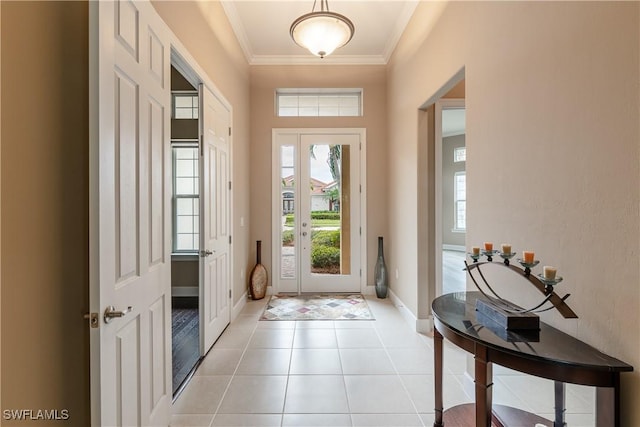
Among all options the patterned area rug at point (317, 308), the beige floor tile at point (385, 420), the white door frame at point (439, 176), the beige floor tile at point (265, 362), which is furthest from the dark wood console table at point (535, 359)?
the patterned area rug at point (317, 308)

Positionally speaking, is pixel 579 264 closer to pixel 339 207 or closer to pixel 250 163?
pixel 339 207

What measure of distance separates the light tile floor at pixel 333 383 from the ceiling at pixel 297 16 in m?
3.39

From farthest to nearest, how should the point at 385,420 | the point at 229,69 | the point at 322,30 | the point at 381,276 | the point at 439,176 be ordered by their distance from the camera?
the point at 381,276 → the point at 229,69 → the point at 439,176 → the point at 322,30 → the point at 385,420

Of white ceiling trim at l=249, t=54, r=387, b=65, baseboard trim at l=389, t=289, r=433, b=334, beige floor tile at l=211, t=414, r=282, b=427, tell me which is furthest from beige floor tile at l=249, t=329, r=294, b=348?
white ceiling trim at l=249, t=54, r=387, b=65

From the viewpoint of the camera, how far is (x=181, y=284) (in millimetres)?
4336

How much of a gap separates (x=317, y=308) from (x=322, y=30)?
3.07 meters

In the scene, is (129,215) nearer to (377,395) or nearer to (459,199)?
(377,395)

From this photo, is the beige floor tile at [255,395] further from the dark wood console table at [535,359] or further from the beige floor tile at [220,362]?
the dark wood console table at [535,359]

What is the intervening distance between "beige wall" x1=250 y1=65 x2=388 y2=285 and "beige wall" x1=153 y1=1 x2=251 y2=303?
20 cm

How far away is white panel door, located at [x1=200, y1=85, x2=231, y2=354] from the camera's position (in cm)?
261

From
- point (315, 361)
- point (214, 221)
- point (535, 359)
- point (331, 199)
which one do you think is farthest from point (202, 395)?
point (331, 199)

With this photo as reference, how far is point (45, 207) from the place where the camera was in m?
1.07

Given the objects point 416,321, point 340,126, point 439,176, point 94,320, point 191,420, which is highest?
point 340,126

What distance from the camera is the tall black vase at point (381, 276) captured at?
13.9ft
